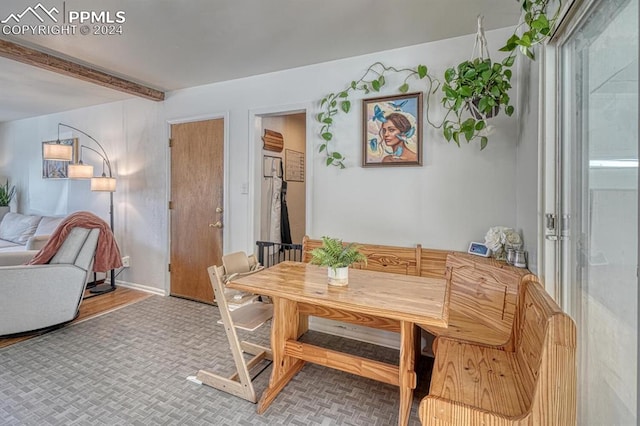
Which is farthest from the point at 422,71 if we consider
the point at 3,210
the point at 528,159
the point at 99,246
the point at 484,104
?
the point at 3,210

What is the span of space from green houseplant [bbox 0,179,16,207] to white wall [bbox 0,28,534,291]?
2.24 metres

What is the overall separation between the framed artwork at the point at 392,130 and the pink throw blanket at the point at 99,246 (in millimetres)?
2618

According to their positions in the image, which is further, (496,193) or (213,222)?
(213,222)

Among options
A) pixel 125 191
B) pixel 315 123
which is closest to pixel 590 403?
pixel 315 123

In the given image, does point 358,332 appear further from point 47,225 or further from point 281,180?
point 47,225

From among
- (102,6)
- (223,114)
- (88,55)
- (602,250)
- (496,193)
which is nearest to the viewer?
(602,250)

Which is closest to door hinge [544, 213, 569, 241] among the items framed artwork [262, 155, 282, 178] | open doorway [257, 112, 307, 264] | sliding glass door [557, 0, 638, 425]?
sliding glass door [557, 0, 638, 425]

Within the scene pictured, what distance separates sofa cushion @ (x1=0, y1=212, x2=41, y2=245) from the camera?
13.6 ft

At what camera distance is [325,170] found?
2.77 meters

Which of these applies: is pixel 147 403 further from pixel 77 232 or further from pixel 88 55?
pixel 88 55

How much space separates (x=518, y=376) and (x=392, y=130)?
182cm

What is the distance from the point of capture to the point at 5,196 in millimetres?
5184

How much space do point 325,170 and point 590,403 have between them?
2190 mm

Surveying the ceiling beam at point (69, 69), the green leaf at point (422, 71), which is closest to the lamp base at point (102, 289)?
the ceiling beam at point (69, 69)
